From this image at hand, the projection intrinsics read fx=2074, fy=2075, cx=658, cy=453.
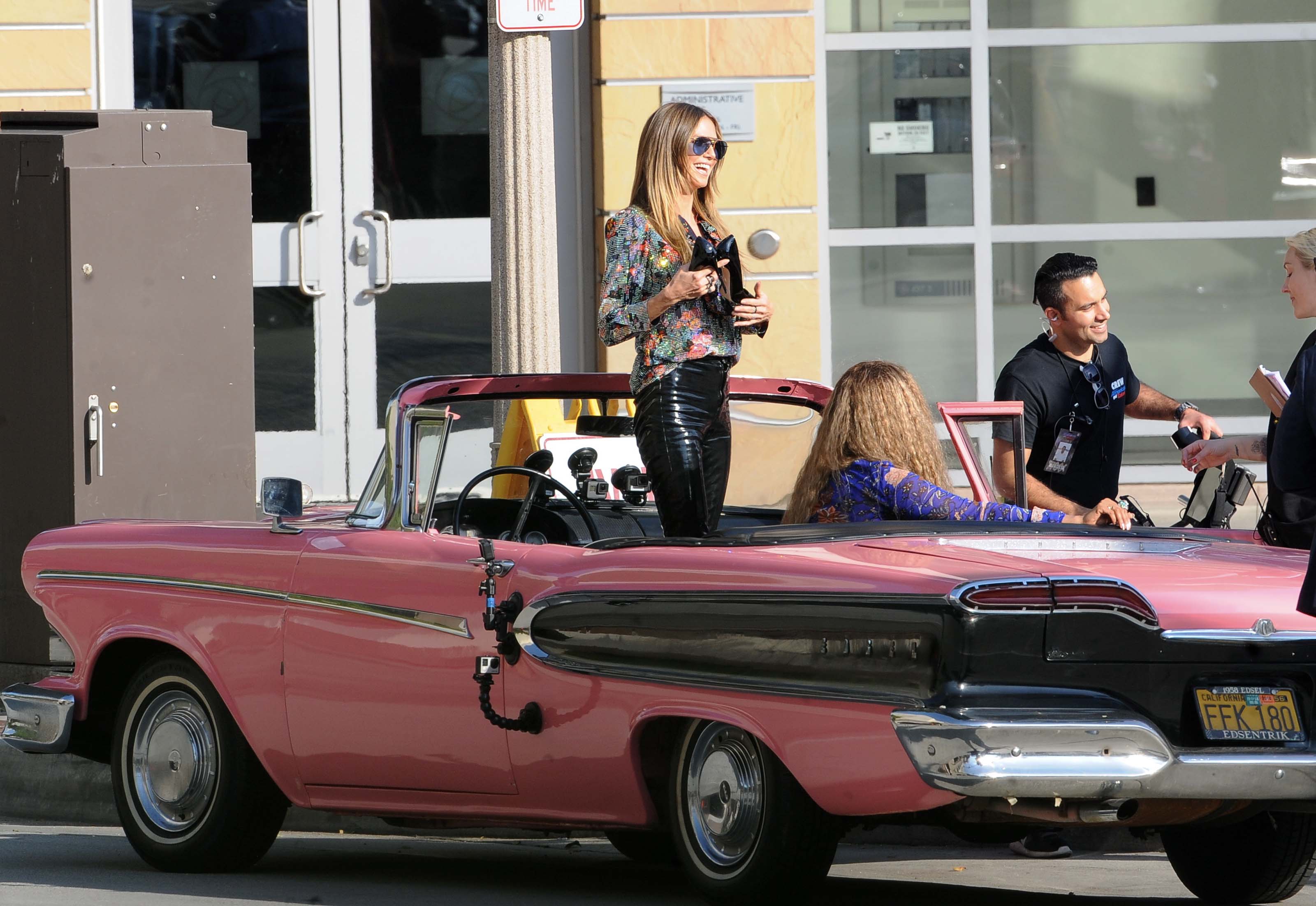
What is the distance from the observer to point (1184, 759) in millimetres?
3975

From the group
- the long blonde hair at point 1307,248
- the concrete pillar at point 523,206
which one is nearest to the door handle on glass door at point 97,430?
the concrete pillar at point 523,206

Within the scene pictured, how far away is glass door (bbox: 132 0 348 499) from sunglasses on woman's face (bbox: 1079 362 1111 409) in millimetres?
5812

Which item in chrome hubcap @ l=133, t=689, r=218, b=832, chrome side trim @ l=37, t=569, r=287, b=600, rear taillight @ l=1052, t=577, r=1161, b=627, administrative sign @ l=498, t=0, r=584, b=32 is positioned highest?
administrative sign @ l=498, t=0, r=584, b=32

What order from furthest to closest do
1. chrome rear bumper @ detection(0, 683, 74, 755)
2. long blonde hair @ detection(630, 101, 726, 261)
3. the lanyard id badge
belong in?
1. the lanyard id badge
2. chrome rear bumper @ detection(0, 683, 74, 755)
3. long blonde hair @ detection(630, 101, 726, 261)

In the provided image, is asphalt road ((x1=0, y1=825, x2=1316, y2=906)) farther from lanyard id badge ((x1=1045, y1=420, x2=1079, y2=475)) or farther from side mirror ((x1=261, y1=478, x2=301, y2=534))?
lanyard id badge ((x1=1045, y1=420, x2=1079, y2=475))

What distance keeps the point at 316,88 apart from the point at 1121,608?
819cm

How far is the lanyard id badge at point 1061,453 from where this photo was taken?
634 centimetres

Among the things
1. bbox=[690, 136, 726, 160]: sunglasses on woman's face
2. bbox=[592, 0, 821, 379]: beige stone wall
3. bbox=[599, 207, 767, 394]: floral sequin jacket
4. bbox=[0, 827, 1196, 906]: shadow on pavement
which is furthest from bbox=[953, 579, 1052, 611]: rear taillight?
bbox=[592, 0, 821, 379]: beige stone wall

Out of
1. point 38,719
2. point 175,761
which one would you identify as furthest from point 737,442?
point 38,719

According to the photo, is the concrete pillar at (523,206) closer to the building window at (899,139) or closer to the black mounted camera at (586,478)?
the building window at (899,139)

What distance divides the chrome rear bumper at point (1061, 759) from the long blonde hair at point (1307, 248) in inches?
68.1

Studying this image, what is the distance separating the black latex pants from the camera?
5137mm

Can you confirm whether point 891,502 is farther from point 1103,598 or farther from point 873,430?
point 1103,598

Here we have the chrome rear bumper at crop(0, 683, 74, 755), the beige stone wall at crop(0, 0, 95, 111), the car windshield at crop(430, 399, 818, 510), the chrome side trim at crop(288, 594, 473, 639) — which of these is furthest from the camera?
the beige stone wall at crop(0, 0, 95, 111)
